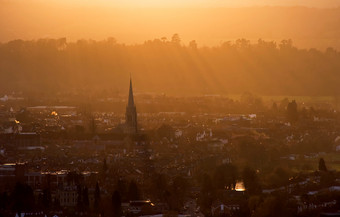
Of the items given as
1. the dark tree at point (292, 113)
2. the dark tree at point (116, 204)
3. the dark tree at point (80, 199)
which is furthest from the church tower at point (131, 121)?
the dark tree at point (116, 204)

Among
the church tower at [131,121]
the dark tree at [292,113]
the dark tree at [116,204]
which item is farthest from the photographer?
the dark tree at [292,113]

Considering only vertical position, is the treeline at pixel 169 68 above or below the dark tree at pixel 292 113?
above

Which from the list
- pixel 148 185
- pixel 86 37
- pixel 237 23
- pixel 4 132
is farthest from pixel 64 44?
pixel 148 185

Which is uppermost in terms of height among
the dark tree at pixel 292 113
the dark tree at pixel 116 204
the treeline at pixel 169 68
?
the treeline at pixel 169 68

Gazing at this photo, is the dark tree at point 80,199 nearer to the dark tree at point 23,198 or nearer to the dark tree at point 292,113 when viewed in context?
the dark tree at point 23,198

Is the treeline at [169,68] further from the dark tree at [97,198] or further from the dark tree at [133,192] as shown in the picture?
the dark tree at [97,198]

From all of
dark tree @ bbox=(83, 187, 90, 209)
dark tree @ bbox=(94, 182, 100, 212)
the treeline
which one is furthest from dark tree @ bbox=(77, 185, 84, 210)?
the treeline

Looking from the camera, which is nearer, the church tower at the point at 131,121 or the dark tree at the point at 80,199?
the dark tree at the point at 80,199

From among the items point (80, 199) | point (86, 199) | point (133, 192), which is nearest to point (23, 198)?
point (80, 199)

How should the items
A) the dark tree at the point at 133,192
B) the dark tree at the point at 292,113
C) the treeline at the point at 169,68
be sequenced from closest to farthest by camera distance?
the dark tree at the point at 133,192, the dark tree at the point at 292,113, the treeline at the point at 169,68

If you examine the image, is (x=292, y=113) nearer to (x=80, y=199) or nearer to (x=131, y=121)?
(x=131, y=121)
